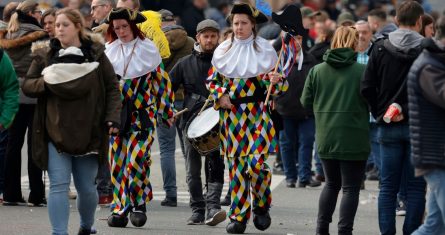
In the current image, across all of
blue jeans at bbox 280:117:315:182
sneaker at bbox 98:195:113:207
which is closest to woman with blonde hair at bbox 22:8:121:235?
sneaker at bbox 98:195:113:207

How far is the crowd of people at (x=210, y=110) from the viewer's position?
955cm

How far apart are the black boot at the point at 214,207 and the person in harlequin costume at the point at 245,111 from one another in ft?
1.35

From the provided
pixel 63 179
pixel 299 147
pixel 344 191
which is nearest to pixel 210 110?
pixel 344 191

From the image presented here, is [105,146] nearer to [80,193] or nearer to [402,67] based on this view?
[80,193]

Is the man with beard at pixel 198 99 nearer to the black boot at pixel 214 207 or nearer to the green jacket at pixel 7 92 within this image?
the black boot at pixel 214 207

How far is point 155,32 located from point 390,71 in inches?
119

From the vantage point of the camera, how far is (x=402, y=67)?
33.4 ft

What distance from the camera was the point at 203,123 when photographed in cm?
1180

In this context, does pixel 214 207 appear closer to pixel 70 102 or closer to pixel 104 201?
pixel 104 201

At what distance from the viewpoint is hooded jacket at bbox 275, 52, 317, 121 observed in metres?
15.4

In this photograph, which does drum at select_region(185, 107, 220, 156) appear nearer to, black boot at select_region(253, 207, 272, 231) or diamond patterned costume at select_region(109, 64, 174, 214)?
diamond patterned costume at select_region(109, 64, 174, 214)

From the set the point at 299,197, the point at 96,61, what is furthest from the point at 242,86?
the point at 299,197

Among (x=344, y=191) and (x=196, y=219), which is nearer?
(x=344, y=191)

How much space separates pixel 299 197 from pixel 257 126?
3279mm
